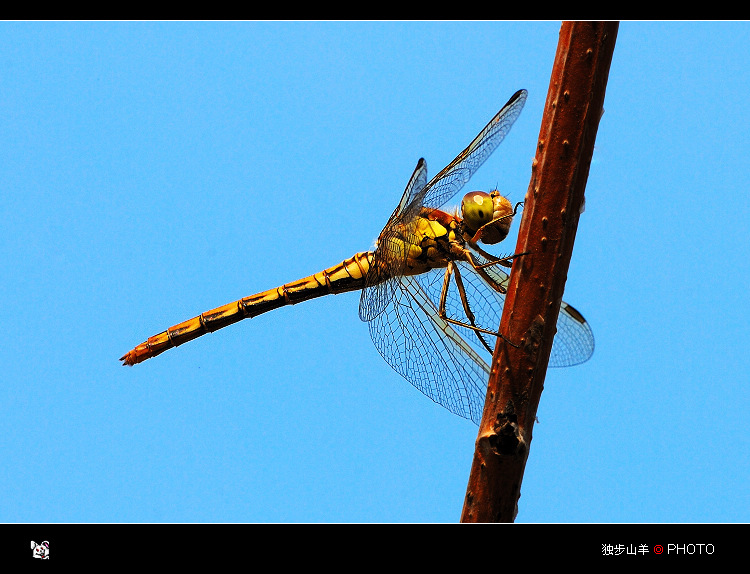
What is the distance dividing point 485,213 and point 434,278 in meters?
0.18

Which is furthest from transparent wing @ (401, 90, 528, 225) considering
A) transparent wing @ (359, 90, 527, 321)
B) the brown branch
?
the brown branch

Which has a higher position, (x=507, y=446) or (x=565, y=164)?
(x=565, y=164)

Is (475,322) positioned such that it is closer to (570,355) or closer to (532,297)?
(570,355)

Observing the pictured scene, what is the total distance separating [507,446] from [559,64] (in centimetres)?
57

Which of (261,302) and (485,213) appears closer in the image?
(485,213)

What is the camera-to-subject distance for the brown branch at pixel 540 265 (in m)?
0.97

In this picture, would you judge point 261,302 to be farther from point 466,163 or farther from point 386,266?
point 466,163

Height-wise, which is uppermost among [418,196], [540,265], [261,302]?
[418,196]

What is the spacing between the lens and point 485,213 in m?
1.45

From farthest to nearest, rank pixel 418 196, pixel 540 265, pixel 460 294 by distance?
pixel 460 294 → pixel 418 196 → pixel 540 265

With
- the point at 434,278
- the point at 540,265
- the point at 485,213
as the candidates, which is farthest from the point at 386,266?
the point at 540,265
